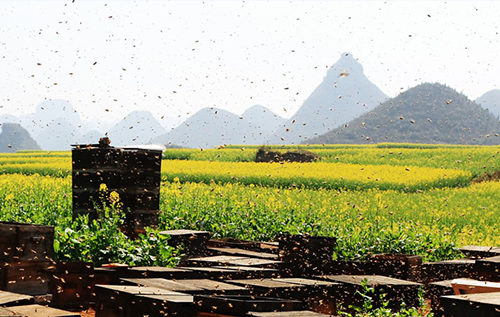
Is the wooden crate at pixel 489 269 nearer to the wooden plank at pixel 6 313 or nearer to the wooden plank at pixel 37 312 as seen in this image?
the wooden plank at pixel 37 312

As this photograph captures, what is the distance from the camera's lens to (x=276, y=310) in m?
5.71

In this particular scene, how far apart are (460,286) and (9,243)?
182 inches

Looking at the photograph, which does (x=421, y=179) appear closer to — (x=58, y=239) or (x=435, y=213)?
(x=435, y=213)

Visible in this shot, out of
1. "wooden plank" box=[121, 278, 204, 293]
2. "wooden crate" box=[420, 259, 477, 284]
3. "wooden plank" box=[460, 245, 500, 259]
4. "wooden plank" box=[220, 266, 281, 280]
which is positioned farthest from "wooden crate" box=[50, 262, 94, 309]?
"wooden plank" box=[460, 245, 500, 259]

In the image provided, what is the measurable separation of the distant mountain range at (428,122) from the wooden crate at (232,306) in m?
139

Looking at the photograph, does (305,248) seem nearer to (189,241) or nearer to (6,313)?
(189,241)

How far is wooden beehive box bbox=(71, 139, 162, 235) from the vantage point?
1116cm

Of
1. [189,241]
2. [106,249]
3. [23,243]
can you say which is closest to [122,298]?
[23,243]

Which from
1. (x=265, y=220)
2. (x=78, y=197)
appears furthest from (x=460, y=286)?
(x=265, y=220)

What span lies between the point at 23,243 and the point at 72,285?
28.6 inches

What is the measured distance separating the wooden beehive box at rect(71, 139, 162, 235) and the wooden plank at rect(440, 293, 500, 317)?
6.59 m

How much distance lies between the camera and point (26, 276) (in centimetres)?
723

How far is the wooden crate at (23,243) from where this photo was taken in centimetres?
729

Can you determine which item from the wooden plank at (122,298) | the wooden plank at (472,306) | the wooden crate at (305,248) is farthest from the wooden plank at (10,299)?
the wooden crate at (305,248)
